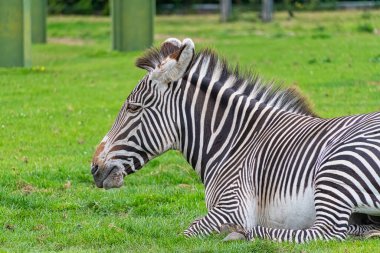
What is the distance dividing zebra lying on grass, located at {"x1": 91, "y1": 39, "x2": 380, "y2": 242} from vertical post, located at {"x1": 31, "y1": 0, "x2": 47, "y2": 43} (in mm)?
28320

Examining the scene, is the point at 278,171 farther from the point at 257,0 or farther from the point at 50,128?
the point at 257,0

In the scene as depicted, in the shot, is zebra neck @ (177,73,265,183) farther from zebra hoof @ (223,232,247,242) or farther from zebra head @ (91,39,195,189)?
zebra hoof @ (223,232,247,242)

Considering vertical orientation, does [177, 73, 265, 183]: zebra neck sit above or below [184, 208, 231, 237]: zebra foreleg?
above

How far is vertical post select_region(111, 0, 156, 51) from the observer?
30609mm

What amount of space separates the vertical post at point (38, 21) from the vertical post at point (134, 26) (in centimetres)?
603

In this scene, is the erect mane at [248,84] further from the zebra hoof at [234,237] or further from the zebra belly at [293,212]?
the zebra hoof at [234,237]

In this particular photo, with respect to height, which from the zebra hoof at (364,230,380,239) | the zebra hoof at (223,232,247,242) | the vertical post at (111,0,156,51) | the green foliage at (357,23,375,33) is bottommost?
the green foliage at (357,23,375,33)

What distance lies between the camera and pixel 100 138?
14.0m

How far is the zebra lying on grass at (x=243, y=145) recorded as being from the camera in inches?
288

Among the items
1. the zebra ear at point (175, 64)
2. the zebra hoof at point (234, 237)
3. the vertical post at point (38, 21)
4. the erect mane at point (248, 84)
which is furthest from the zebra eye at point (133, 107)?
the vertical post at point (38, 21)

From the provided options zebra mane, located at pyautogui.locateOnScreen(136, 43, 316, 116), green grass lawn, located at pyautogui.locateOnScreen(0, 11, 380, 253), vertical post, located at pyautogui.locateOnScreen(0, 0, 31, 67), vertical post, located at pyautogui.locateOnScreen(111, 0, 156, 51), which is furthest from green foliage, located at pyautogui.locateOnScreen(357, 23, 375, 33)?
zebra mane, located at pyautogui.locateOnScreen(136, 43, 316, 116)

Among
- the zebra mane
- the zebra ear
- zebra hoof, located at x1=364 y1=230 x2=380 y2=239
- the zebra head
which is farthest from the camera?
the zebra mane

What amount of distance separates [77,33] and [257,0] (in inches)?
754

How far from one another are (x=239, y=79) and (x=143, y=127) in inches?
35.5
